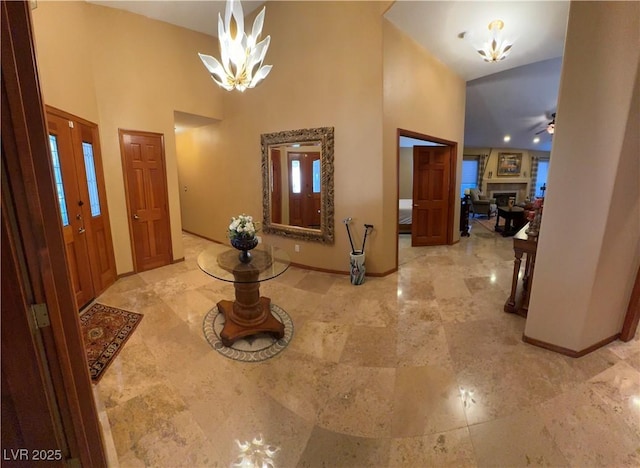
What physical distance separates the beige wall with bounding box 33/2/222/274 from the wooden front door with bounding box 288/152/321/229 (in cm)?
187

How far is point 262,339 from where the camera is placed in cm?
252

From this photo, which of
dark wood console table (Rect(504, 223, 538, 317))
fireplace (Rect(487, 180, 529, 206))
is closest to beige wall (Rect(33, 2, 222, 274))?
dark wood console table (Rect(504, 223, 538, 317))

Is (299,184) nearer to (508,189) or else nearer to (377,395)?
(377,395)

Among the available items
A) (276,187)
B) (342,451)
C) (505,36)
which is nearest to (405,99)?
(505,36)

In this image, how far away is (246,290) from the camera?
2475mm

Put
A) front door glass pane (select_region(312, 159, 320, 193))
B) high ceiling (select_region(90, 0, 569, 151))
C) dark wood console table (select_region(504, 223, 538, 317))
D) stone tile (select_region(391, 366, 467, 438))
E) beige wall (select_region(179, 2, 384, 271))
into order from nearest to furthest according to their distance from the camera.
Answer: stone tile (select_region(391, 366, 467, 438))
dark wood console table (select_region(504, 223, 538, 317))
high ceiling (select_region(90, 0, 569, 151))
beige wall (select_region(179, 2, 384, 271))
front door glass pane (select_region(312, 159, 320, 193))

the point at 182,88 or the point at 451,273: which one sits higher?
the point at 182,88

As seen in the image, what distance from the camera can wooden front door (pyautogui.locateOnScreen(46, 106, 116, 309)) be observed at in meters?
2.89

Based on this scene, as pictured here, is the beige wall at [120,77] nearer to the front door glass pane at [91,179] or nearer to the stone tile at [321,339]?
the front door glass pane at [91,179]

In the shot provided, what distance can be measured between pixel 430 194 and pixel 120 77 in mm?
5210

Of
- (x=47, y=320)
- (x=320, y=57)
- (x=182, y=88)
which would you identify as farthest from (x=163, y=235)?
(x=47, y=320)

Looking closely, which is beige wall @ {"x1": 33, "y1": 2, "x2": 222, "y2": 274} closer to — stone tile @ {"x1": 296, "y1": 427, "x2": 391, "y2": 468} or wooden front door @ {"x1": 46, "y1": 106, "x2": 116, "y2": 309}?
wooden front door @ {"x1": 46, "y1": 106, "x2": 116, "y2": 309}

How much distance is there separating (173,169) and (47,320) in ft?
13.0

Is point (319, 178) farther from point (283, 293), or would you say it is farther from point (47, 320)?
point (47, 320)
